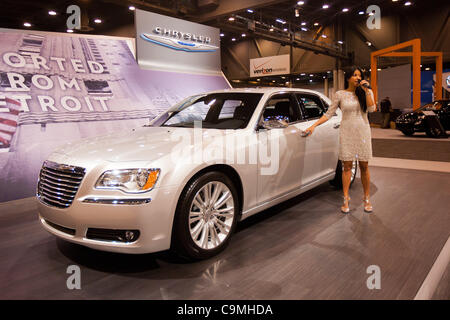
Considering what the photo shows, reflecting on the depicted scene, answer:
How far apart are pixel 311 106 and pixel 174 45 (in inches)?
180

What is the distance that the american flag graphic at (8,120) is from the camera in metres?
4.51

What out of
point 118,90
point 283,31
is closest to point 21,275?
point 118,90

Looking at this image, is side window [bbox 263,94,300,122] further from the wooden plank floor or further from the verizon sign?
the verizon sign

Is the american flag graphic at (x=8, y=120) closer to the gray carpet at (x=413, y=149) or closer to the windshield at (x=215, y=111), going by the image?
the windshield at (x=215, y=111)

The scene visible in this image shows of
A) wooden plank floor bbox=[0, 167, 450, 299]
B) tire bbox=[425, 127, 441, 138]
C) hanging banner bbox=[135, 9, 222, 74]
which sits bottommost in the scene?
wooden plank floor bbox=[0, 167, 450, 299]

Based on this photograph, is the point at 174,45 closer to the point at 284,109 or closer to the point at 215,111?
the point at 215,111

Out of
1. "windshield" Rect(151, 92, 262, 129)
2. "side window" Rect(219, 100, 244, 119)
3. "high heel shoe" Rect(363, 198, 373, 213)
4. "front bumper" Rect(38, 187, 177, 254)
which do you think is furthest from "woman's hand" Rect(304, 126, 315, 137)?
"front bumper" Rect(38, 187, 177, 254)

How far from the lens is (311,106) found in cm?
403

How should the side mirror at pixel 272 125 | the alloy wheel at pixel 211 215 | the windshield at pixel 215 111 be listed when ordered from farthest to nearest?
the windshield at pixel 215 111, the side mirror at pixel 272 125, the alloy wheel at pixel 211 215

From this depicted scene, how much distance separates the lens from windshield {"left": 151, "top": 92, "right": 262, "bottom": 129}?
10.4 ft

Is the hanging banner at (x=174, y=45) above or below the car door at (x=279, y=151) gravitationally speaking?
above

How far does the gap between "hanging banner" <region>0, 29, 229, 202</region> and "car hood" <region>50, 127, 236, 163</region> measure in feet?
7.45

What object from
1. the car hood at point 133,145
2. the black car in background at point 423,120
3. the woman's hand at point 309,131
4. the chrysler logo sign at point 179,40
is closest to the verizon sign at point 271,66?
the black car in background at point 423,120

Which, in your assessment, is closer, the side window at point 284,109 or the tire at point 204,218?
the tire at point 204,218
